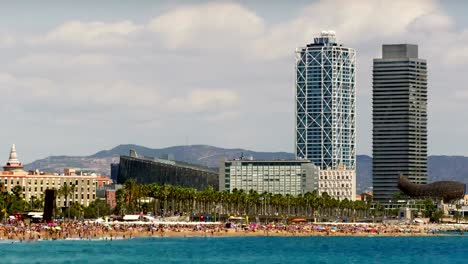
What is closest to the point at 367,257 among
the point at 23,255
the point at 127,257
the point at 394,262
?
the point at 394,262

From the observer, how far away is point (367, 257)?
177875 mm

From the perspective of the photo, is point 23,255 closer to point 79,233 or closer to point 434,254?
point 79,233

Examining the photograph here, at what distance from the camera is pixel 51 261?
14600cm

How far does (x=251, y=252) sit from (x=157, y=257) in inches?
1135

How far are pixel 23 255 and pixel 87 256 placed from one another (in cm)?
797

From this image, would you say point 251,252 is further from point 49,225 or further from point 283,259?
point 49,225

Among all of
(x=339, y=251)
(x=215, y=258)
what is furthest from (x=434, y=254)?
(x=215, y=258)

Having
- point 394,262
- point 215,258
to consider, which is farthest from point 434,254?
point 215,258

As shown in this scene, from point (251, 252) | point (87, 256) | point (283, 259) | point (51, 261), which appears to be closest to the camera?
point (51, 261)

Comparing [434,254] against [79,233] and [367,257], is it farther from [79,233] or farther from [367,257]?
[79,233]

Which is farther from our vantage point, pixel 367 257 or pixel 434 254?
pixel 434 254

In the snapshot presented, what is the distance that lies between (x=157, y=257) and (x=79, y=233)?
38.5 meters

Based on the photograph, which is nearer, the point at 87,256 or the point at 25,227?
the point at 87,256

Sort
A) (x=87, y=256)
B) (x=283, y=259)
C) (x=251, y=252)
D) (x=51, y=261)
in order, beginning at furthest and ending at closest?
(x=251, y=252) < (x=283, y=259) < (x=87, y=256) < (x=51, y=261)
